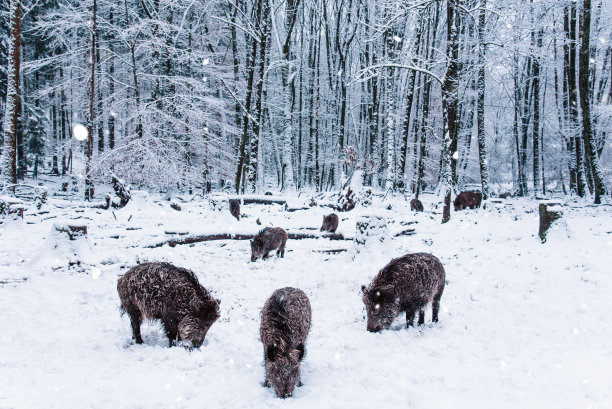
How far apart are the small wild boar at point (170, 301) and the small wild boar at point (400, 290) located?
2578 millimetres

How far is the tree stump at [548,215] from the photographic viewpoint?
1022 cm

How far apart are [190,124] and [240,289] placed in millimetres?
15024

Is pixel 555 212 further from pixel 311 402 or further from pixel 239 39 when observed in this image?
pixel 239 39

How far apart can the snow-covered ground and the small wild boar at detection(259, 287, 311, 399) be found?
0.69 ft

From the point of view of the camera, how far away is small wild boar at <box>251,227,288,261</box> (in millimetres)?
10531

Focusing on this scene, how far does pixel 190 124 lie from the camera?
2088 centimetres

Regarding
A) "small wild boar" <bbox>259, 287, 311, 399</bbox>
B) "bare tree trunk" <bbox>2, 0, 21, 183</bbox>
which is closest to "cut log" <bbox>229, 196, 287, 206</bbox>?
"bare tree trunk" <bbox>2, 0, 21, 183</bbox>

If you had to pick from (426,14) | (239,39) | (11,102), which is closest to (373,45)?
(426,14)

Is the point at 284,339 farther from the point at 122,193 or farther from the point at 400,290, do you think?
the point at 122,193

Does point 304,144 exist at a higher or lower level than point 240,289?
higher

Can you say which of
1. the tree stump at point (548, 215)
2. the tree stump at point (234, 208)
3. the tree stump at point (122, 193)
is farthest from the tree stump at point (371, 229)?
the tree stump at point (122, 193)

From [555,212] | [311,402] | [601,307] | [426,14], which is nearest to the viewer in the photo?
[311,402]

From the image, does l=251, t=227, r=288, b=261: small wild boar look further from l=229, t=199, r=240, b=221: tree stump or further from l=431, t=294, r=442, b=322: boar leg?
l=431, t=294, r=442, b=322: boar leg

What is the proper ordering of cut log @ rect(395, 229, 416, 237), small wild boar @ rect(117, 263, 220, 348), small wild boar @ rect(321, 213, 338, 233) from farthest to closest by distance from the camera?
small wild boar @ rect(321, 213, 338, 233) → cut log @ rect(395, 229, 416, 237) → small wild boar @ rect(117, 263, 220, 348)
